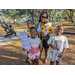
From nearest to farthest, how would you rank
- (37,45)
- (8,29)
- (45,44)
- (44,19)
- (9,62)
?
(37,45)
(44,19)
(45,44)
(9,62)
(8,29)

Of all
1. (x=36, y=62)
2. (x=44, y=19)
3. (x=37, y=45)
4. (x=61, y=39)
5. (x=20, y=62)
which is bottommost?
(x=20, y=62)

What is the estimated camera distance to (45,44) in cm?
226

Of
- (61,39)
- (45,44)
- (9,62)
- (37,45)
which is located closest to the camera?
(61,39)

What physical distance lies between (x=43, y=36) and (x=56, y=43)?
1.72ft

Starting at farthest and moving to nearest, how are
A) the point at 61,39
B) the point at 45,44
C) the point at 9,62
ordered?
the point at 9,62
the point at 45,44
the point at 61,39

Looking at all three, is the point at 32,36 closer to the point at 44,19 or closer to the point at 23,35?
the point at 23,35

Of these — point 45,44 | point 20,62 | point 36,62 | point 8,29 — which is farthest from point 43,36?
point 8,29


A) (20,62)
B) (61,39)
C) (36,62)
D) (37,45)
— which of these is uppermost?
(61,39)

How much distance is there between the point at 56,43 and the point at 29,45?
28.4 inches

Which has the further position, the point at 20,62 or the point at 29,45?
the point at 20,62

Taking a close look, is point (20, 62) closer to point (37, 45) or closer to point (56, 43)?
point (37, 45)

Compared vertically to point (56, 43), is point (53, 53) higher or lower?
lower

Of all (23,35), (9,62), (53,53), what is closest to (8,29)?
(9,62)

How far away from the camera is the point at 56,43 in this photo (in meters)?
1.77
